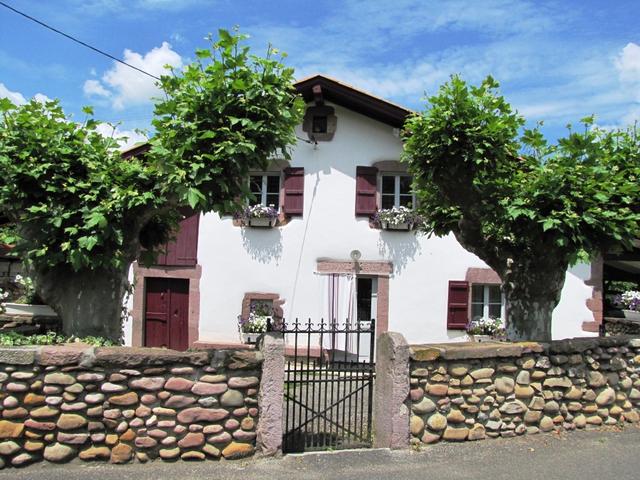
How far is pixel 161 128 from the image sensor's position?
460 centimetres

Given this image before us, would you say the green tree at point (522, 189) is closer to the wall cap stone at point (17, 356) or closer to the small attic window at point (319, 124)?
the wall cap stone at point (17, 356)

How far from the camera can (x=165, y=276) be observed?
1108 centimetres

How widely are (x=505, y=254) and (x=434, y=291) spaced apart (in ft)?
16.3

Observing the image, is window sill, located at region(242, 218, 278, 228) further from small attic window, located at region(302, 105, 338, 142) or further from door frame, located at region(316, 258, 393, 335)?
small attic window, located at region(302, 105, 338, 142)

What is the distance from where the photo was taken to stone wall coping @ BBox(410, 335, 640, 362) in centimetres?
495

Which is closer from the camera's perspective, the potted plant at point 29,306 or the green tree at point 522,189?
the green tree at point 522,189

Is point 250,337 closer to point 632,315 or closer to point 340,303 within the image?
point 340,303

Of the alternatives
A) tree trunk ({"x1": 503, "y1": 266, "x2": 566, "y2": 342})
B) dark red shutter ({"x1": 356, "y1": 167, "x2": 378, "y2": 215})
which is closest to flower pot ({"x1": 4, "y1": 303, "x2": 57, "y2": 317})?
dark red shutter ({"x1": 356, "y1": 167, "x2": 378, "y2": 215})

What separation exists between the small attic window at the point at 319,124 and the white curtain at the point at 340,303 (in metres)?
3.12

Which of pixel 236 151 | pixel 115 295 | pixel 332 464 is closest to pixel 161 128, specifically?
pixel 236 151

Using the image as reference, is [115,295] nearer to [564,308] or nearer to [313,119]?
[313,119]

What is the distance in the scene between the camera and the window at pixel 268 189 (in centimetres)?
1116

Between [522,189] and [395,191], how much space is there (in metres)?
5.75

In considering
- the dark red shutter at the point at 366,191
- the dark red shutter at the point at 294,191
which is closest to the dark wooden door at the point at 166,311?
the dark red shutter at the point at 294,191
